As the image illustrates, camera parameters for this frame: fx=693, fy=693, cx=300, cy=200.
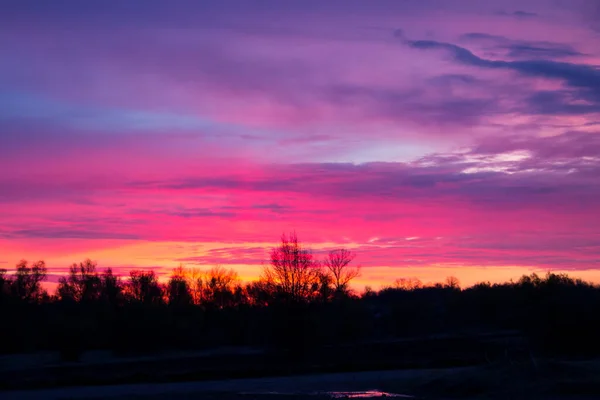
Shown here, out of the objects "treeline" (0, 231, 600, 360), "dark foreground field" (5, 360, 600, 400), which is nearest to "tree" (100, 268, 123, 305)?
"treeline" (0, 231, 600, 360)

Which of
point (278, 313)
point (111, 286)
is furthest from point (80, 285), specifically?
point (278, 313)

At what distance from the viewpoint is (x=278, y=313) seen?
4997 centimetres

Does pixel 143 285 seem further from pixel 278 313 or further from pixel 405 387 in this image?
pixel 405 387

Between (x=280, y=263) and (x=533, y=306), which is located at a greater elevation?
(x=280, y=263)

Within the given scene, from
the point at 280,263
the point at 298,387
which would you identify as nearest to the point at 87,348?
the point at 280,263

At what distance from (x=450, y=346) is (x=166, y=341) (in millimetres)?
29296

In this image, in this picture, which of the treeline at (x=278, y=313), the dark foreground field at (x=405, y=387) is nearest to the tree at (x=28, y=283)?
the treeline at (x=278, y=313)

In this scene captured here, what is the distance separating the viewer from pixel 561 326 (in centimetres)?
4253

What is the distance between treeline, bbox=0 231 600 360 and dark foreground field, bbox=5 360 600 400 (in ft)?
40.0

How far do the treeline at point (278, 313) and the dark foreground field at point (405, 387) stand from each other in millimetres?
12206

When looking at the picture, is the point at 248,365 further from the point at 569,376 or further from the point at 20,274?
the point at 20,274

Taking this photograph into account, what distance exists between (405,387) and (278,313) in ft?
68.5

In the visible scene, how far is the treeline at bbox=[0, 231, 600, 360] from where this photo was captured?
146ft

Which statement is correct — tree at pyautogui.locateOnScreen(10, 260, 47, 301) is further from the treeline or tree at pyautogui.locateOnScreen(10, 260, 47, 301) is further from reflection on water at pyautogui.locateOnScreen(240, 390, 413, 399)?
reflection on water at pyautogui.locateOnScreen(240, 390, 413, 399)
